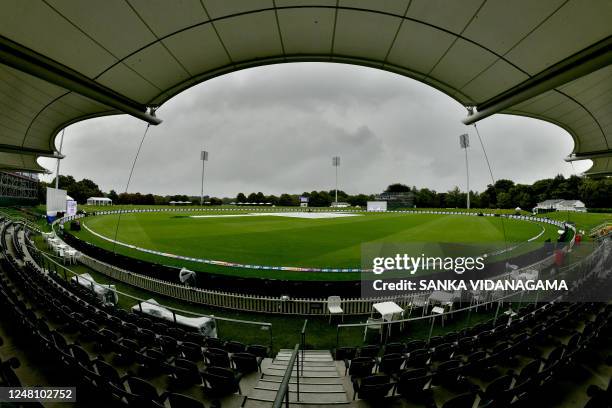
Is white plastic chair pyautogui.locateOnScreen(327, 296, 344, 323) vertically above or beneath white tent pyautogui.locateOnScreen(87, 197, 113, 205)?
beneath

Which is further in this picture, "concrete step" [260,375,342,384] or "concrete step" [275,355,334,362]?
"concrete step" [275,355,334,362]

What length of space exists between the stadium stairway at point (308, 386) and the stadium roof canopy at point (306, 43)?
6048 mm

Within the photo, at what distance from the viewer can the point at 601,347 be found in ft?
18.9

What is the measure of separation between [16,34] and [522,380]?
29.0 ft

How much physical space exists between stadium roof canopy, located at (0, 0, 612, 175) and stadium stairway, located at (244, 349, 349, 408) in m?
6.05

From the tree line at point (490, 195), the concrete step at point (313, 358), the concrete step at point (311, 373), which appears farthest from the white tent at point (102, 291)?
the tree line at point (490, 195)

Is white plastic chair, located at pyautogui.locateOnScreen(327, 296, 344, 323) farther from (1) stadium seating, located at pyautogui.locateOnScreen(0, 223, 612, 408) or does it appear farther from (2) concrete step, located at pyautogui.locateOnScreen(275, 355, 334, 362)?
(1) stadium seating, located at pyautogui.locateOnScreen(0, 223, 612, 408)

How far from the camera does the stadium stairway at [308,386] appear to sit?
14.2 ft

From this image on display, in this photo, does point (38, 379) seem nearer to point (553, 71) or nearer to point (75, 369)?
point (75, 369)

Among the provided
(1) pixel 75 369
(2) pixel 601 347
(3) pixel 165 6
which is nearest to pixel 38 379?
(1) pixel 75 369

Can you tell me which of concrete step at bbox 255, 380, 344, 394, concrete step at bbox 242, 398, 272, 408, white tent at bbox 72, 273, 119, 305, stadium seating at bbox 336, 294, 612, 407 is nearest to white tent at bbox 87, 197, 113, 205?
white tent at bbox 72, 273, 119, 305

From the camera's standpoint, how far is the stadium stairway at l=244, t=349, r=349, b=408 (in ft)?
14.2

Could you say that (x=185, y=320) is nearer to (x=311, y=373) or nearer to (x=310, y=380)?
(x=311, y=373)

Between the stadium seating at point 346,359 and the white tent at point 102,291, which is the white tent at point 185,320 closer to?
Result: the stadium seating at point 346,359
